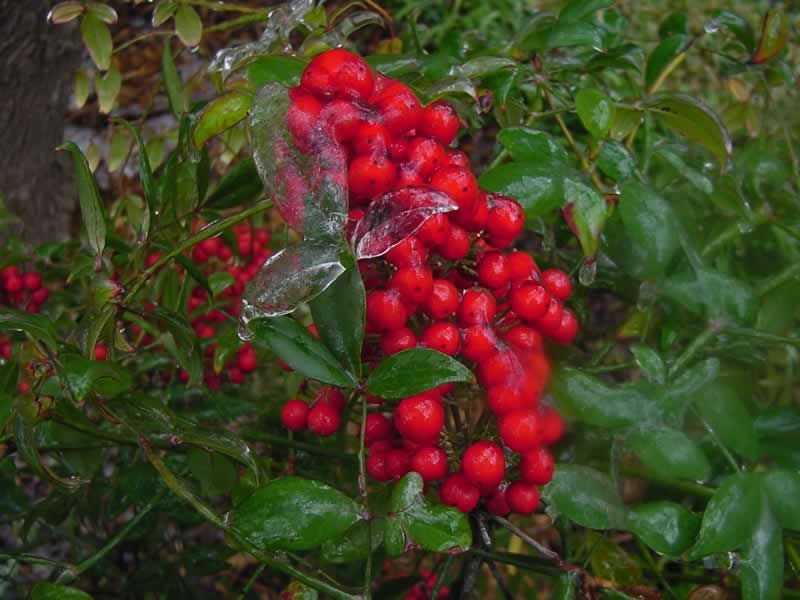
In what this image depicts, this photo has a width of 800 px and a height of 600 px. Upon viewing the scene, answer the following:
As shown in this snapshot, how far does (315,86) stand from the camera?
46 cm

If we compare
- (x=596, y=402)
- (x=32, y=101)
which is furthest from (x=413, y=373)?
(x=32, y=101)

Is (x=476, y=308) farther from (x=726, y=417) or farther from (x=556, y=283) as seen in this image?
(x=726, y=417)

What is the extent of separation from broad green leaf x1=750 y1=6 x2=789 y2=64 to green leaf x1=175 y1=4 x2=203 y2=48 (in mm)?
581

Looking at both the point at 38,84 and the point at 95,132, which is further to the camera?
the point at 95,132

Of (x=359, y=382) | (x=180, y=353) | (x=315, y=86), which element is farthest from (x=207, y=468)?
(x=315, y=86)

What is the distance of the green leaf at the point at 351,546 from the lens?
53 centimetres

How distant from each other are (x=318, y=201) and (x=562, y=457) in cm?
37

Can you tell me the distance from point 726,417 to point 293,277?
0.33 meters

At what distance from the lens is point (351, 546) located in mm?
539

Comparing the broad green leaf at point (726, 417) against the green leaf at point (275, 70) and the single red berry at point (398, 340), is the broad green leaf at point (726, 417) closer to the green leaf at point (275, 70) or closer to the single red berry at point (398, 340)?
the single red berry at point (398, 340)

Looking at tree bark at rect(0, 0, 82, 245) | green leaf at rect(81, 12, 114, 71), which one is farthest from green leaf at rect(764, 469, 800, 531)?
tree bark at rect(0, 0, 82, 245)

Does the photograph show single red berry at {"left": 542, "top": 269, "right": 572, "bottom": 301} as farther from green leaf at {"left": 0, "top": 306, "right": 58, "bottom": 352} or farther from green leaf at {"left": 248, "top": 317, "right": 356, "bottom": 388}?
green leaf at {"left": 0, "top": 306, "right": 58, "bottom": 352}

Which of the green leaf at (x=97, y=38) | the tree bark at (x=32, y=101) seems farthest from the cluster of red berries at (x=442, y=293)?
the tree bark at (x=32, y=101)

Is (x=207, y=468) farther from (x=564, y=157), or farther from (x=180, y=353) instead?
(x=564, y=157)
